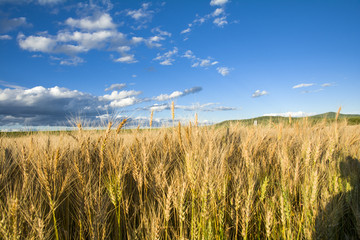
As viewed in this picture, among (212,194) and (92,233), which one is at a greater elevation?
(212,194)

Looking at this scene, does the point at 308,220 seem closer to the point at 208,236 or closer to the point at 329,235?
the point at 329,235

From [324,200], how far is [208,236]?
108 centimetres

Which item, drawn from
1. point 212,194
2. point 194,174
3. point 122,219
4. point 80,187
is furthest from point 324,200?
point 80,187

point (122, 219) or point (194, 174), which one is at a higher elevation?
point (194, 174)

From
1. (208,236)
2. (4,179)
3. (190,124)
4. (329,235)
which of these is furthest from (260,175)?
(4,179)

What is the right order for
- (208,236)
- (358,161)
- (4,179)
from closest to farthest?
(208,236) < (4,179) < (358,161)

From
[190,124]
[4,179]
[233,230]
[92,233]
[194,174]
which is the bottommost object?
[233,230]

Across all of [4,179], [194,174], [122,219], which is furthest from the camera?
[4,179]

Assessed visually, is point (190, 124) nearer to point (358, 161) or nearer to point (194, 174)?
point (194, 174)

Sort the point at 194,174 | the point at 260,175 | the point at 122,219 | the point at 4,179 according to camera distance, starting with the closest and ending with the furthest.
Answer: the point at 194,174 < the point at 122,219 < the point at 4,179 < the point at 260,175

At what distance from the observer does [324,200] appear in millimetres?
1637

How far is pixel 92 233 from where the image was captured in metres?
1.37

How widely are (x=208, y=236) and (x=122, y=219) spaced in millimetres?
962

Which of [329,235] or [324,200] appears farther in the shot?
[324,200]
